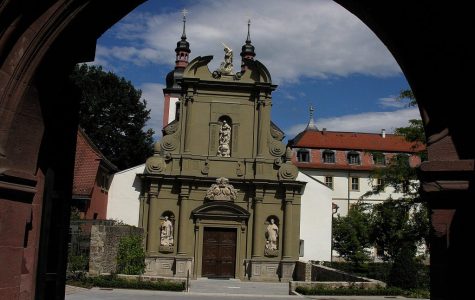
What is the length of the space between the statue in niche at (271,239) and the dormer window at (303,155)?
29690mm

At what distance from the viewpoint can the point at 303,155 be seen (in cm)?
6178

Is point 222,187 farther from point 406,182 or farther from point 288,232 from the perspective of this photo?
point 406,182

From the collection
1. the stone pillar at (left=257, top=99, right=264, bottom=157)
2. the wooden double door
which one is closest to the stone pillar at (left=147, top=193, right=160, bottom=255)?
the wooden double door

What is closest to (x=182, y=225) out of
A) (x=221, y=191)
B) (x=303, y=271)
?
(x=221, y=191)

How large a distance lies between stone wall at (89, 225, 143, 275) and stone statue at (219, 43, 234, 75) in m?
11.0

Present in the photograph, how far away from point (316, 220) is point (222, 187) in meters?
6.46

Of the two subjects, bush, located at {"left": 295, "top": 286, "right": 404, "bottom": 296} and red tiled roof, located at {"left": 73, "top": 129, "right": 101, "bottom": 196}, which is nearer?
Answer: bush, located at {"left": 295, "top": 286, "right": 404, "bottom": 296}

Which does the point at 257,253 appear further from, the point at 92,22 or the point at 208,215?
the point at 92,22

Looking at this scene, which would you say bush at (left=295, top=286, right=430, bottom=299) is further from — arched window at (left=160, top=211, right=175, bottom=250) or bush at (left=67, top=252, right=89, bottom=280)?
arched window at (left=160, top=211, right=175, bottom=250)

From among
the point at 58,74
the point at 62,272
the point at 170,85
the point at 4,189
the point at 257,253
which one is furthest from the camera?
the point at 170,85

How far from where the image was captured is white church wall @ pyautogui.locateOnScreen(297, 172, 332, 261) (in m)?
34.7

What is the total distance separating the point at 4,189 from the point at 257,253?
2816 cm

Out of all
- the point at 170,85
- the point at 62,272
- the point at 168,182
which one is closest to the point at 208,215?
the point at 168,182

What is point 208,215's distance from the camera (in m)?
31.9
